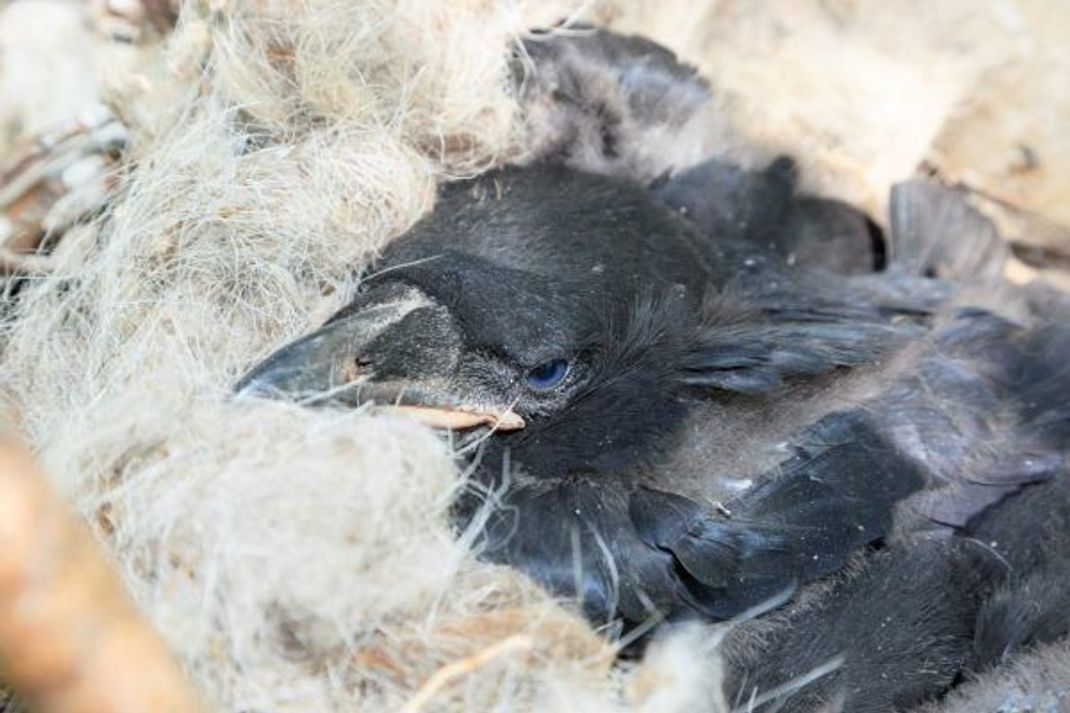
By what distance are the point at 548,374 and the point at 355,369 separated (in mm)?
189

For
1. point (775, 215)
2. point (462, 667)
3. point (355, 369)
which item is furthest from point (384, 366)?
point (775, 215)

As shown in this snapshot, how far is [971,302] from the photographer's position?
152cm

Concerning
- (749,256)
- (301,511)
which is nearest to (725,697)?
(301,511)

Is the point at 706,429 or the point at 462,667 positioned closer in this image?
the point at 462,667

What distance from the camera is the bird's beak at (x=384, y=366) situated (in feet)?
3.66

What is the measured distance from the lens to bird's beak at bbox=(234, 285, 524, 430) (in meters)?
1.11

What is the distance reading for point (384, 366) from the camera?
1.16 meters

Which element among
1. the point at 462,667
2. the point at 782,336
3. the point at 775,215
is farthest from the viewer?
the point at 775,215

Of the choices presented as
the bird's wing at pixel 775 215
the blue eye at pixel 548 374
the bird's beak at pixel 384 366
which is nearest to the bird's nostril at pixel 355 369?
the bird's beak at pixel 384 366

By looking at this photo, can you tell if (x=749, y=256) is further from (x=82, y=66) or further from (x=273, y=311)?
(x=82, y=66)

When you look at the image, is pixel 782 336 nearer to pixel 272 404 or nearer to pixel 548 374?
pixel 548 374

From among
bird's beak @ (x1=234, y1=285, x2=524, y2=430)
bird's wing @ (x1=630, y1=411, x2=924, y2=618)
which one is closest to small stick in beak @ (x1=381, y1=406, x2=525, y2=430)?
bird's beak @ (x1=234, y1=285, x2=524, y2=430)

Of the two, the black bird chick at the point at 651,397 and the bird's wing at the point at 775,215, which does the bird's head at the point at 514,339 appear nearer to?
the black bird chick at the point at 651,397

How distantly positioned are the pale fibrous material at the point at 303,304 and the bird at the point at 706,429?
0.18 ft
